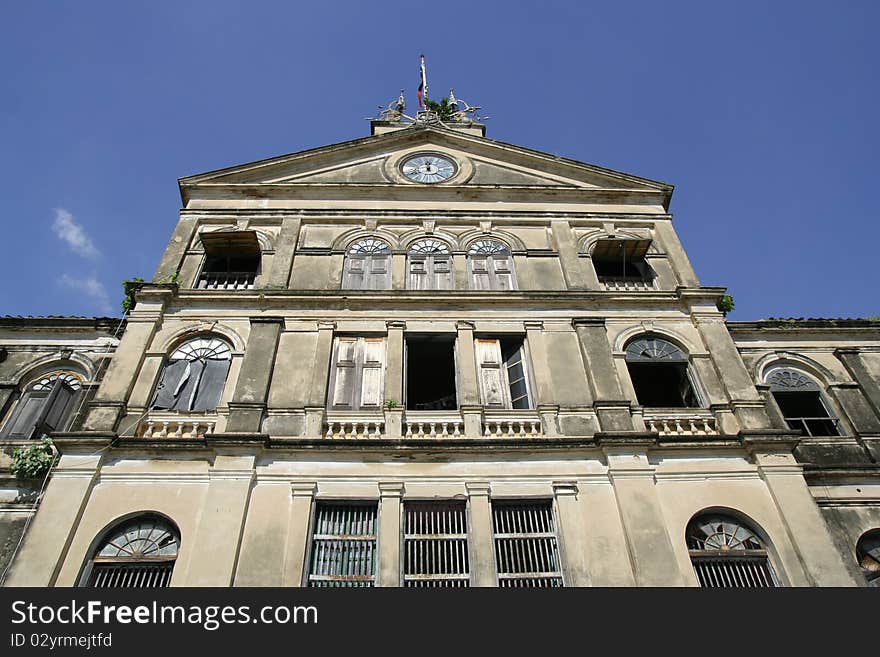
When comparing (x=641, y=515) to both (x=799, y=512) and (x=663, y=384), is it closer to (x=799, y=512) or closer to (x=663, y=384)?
(x=799, y=512)

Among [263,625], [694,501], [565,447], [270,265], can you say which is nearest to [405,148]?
[270,265]

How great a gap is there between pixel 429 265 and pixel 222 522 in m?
7.21

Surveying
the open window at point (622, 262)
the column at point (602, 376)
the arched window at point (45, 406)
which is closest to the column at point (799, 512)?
the column at point (602, 376)

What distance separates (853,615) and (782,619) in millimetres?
972

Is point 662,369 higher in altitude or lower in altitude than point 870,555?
higher

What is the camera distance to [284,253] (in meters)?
14.4

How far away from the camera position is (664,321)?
1334 centimetres

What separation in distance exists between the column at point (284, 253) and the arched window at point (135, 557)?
5391mm

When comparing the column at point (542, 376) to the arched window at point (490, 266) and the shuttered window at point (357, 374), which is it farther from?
the shuttered window at point (357, 374)

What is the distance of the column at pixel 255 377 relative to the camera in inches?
432

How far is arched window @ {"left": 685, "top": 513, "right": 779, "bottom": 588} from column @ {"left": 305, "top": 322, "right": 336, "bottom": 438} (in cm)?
630

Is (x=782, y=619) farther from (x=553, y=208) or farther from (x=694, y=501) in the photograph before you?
(x=553, y=208)

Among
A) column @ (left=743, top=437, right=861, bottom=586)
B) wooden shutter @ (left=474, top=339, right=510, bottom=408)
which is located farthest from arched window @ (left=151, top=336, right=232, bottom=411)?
column @ (left=743, top=437, right=861, bottom=586)

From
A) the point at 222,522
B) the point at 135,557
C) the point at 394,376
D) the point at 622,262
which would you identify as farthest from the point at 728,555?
the point at 135,557
